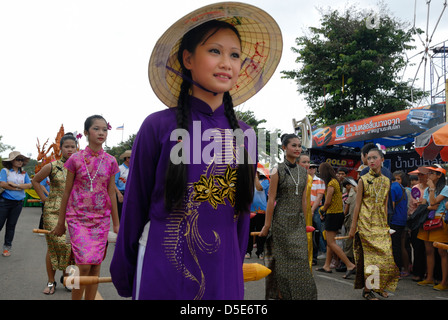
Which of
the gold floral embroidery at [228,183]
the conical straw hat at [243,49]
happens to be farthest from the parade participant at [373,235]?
the gold floral embroidery at [228,183]

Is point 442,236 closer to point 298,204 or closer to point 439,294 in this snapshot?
point 439,294

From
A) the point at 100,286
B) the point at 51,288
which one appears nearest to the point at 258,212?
the point at 100,286

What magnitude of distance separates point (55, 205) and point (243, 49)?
410 cm

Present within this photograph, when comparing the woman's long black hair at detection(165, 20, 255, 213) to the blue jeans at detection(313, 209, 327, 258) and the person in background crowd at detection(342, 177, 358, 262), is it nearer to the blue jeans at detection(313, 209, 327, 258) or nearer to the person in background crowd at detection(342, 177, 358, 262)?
the person in background crowd at detection(342, 177, 358, 262)

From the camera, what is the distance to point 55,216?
5.40 meters

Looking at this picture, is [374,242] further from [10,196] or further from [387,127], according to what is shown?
[387,127]

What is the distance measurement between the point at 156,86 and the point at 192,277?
3.20ft

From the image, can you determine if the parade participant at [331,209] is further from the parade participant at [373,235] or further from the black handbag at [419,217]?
the parade participant at [373,235]

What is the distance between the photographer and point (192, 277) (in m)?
1.61

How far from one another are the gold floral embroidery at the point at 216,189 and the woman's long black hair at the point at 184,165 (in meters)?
0.03

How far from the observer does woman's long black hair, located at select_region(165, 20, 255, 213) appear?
1.61 m

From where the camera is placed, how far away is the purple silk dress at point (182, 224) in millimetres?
1610
